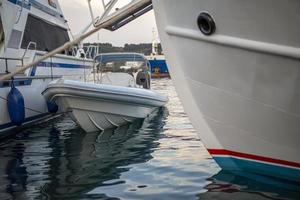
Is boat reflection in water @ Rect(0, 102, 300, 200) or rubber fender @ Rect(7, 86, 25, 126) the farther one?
rubber fender @ Rect(7, 86, 25, 126)

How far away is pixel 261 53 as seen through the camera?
15.9 ft

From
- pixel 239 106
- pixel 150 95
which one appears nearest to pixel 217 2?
pixel 239 106

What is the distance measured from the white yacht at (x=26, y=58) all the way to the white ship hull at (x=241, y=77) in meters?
4.77

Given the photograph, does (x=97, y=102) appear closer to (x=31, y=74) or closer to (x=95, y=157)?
(x=31, y=74)

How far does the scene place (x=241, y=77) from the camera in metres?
5.10

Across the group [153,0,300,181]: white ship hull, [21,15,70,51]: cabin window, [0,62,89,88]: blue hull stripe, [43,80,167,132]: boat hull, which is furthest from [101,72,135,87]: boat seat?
[153,0,300,181]: white ship hull

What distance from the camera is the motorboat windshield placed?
14.9 m

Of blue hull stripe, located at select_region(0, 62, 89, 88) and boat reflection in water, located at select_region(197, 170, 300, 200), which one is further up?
blue hull stripe, located at select_region(0, 62, 89, 88)

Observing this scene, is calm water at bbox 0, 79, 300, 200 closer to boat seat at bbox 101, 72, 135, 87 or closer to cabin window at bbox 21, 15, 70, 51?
cabin window at bbox 21, 15, 70, 51

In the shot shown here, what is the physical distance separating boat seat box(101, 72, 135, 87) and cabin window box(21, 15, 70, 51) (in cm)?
187

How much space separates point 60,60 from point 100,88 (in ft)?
13.6

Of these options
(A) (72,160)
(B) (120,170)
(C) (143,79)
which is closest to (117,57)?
(C) (143,79)

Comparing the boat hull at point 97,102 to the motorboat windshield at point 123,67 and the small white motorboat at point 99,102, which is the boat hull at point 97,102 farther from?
the motorboat windshield at point 123,67

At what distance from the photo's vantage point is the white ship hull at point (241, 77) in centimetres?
469
